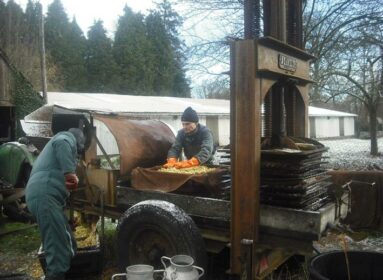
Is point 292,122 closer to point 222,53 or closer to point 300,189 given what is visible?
point 300,189

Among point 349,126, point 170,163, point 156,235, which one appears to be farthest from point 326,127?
point 156,235

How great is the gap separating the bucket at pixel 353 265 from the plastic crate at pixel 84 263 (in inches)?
111

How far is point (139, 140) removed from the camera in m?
6.12

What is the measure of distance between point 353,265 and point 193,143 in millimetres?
3086

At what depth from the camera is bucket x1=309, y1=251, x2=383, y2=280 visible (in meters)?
3.94

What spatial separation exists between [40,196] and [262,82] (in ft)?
8.89

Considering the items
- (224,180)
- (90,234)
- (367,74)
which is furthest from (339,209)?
(367,74)

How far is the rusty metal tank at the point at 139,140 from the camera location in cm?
581

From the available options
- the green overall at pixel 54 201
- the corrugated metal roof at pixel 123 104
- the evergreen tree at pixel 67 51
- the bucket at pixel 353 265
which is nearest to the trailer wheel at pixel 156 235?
the green overall at pixel 54 201

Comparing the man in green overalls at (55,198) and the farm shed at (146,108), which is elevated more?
the farm shed at (146,108)

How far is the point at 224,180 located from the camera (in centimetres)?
516

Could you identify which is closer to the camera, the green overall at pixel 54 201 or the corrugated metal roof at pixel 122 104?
the green overall at pixel 54 201

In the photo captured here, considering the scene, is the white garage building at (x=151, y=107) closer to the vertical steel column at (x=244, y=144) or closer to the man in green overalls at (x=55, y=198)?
the man in green overalls at (x=55, y=198)

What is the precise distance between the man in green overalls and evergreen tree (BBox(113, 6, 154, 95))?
43.1 meters
